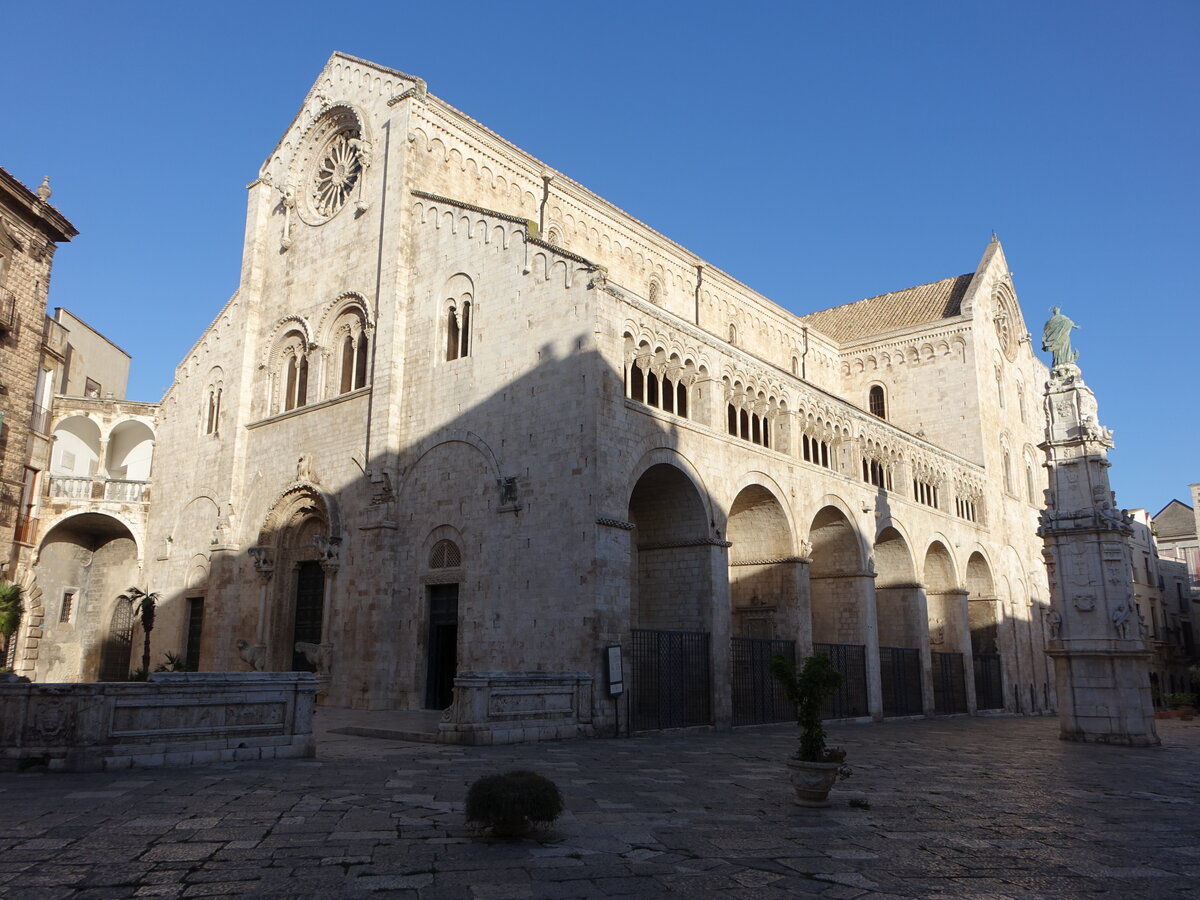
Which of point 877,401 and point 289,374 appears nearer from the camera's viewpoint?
point 289,374

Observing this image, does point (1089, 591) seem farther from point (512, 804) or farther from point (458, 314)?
point (512, 804)

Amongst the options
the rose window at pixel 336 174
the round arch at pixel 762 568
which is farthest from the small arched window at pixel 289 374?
the round arch at pixel 762 568

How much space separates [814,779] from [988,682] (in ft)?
96.1

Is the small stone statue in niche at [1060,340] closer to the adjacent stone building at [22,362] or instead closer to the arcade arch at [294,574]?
the arcade arch at [294,574]

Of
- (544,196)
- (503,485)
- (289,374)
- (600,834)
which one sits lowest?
(600,834)

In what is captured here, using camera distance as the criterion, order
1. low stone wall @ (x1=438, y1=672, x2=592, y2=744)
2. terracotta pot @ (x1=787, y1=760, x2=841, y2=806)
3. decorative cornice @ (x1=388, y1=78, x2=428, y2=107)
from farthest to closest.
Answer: decorative cornice @ (x1=388, y1=78, x2=428, y2=107)
low stone wall @ (x1=438, y1=672, x2=592, y2=744)
terracotta pot @ (x1=787, y1=760, x2=841, y2=806)

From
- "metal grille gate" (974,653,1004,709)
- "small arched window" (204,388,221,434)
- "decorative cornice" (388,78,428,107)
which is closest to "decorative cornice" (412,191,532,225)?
"decorative cornice" (388,78,428,107)

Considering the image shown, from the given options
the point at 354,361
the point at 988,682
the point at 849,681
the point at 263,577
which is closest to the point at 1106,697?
the point at 849,681

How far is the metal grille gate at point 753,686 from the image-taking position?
73.1ft

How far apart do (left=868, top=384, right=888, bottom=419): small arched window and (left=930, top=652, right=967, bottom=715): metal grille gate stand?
12203 mm

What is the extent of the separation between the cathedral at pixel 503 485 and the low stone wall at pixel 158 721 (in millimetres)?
3385

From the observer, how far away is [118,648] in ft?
102

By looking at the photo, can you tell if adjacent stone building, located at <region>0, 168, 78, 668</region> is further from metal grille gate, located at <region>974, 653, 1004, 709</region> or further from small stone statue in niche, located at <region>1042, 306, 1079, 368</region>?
metal grille gate, located at <region>974, 653, 1004, 709</region>

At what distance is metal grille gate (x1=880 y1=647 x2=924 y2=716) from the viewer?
28859 millimetres
